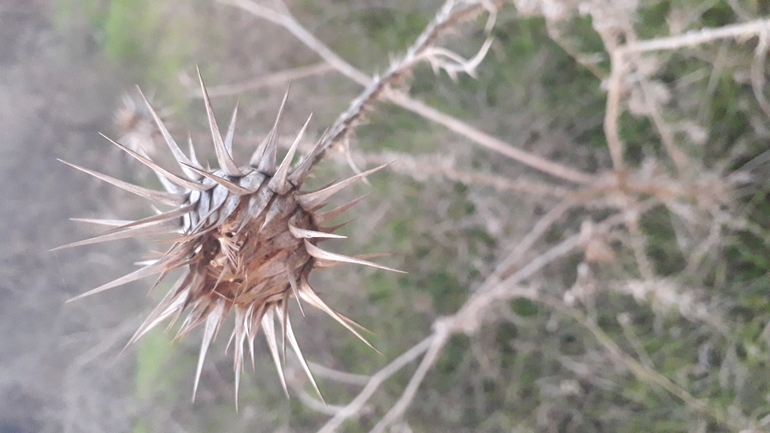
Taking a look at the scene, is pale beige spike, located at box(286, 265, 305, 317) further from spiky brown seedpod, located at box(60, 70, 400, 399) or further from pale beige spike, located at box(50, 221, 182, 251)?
pale beige spike, located at box(50, 221, 182, 251)

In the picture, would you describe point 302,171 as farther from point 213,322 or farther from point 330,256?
point 213,322

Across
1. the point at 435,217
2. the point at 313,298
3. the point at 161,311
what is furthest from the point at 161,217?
the point at 435,217

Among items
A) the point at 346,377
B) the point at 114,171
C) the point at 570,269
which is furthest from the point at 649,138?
the point at 114,171

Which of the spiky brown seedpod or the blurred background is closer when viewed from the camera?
the spiky brown seedpod

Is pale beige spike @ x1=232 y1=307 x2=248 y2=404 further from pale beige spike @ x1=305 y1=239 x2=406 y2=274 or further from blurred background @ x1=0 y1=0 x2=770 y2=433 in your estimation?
blurred background @ x1=0 y1=0 x2=770 y2=433

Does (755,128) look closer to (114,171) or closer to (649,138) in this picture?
(649,138)

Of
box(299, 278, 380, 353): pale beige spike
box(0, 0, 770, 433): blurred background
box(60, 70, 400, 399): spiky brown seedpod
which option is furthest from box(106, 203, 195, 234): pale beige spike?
box(0, 0, 770, 433): blurred background

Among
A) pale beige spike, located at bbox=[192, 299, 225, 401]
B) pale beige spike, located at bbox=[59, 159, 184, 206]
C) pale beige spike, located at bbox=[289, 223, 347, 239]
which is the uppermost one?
pale beige spike, located at bbox=[59, 159, 184, 206]

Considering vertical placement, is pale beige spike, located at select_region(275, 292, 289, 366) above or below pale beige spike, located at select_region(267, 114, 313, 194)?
below
